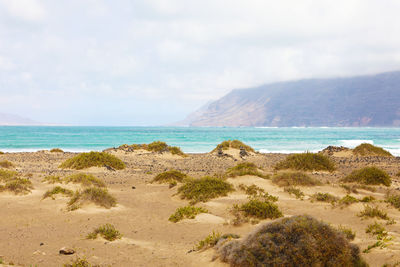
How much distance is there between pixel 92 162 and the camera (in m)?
22.9

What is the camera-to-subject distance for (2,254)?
7.23 m

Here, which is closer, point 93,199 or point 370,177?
point 93,199

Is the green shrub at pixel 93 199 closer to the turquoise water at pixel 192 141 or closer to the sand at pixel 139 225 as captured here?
the sand at pixel 139 225

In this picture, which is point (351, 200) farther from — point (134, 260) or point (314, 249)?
point (134, 260)

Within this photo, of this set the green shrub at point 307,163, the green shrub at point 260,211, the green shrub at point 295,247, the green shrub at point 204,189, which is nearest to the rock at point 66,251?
the green shrub at point 295,247

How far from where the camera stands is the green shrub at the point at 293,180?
1575 cm

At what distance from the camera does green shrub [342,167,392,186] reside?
55.6 feet

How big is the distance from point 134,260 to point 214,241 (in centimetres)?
187

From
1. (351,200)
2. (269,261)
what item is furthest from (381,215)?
(269,261)

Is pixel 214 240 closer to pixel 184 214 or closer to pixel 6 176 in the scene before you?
pixel 184 214

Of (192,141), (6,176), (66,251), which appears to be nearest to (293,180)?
(66,251)

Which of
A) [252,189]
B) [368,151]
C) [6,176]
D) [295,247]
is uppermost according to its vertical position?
[295,247]

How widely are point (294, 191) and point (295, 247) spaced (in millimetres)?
9913

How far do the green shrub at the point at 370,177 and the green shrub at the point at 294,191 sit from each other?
4.68 meters
